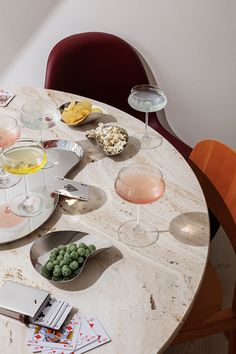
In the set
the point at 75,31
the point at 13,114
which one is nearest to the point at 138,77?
the point at 75,31

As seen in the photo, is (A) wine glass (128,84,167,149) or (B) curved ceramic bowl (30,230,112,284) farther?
(A) wine glass (128,84,167,149)

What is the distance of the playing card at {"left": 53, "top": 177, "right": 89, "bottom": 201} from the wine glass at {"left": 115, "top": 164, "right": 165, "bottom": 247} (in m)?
0.16

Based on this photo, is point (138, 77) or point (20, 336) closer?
point (20, 336)

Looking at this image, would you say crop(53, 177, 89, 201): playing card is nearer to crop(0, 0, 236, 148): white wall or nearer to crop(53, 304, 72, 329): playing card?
crop(53, 304, 72, 329): playing card

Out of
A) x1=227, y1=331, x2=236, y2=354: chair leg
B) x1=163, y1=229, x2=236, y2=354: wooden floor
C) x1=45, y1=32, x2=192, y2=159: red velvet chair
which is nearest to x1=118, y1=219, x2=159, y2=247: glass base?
x1=227, y1=331, x2=236, y2=354: chair leg

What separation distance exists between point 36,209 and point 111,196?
22 cm

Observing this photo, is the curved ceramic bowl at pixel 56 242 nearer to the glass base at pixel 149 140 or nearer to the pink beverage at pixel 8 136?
the pink beverage at pixel 8 136

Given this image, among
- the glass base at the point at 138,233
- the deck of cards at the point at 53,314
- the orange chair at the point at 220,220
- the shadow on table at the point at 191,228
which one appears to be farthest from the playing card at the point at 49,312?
the orange chair at the point at 220,220

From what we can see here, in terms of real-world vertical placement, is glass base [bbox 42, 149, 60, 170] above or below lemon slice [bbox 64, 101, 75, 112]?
below

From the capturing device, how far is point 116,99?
2516 mm

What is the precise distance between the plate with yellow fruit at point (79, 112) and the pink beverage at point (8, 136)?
0.28 metres

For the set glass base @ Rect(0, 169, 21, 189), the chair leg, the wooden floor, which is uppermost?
glass base @ Rect(0, 169, 21, 189)

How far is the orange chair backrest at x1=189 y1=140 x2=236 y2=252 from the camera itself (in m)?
1.65

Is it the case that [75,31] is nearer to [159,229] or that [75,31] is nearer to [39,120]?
[39,120]
